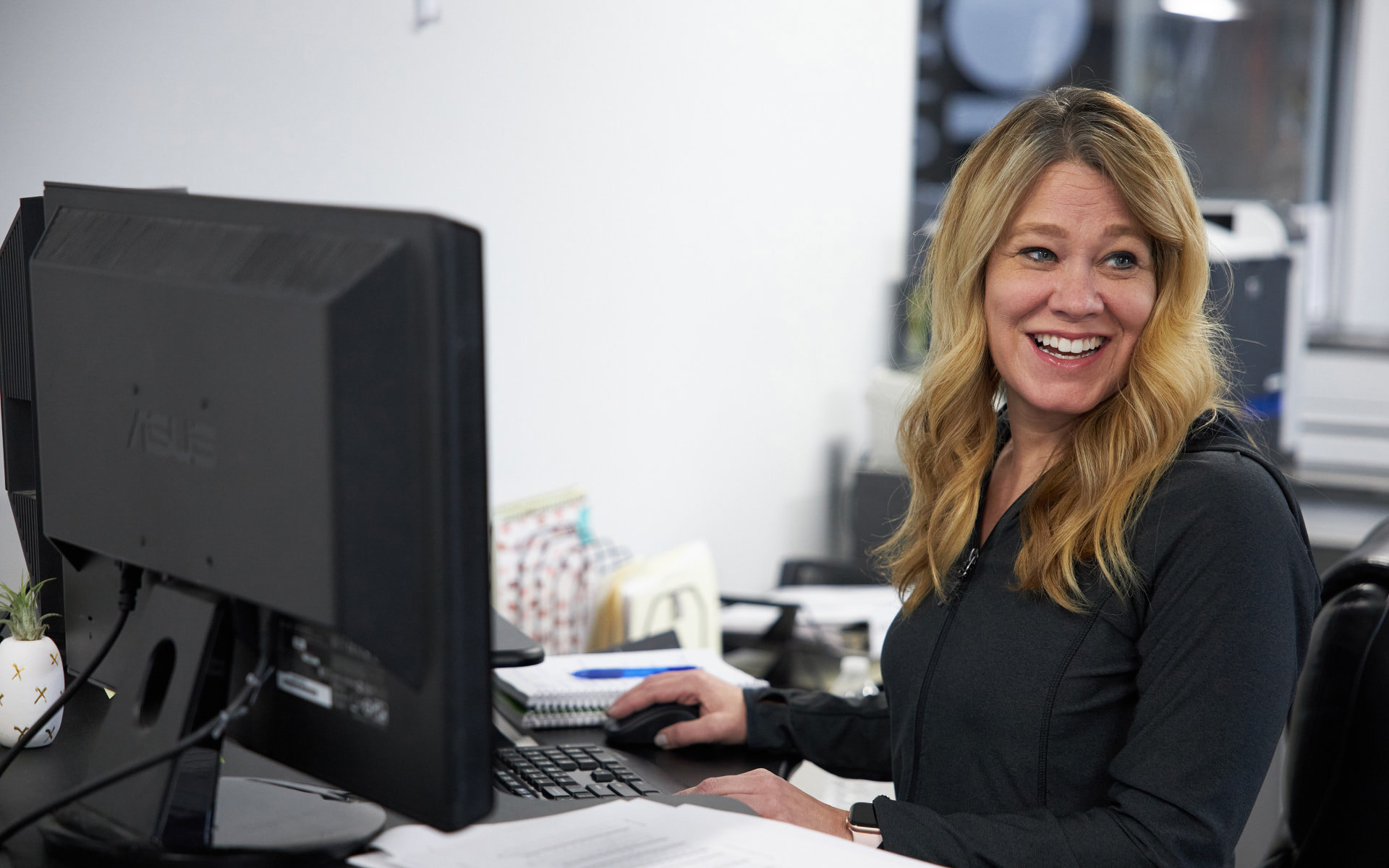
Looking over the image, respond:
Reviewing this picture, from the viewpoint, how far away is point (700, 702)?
1.46m

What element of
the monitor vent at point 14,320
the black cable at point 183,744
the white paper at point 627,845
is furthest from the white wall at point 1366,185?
the black cable at point 183,744

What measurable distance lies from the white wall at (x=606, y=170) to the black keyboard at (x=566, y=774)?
0.65 m

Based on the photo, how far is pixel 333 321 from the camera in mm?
734

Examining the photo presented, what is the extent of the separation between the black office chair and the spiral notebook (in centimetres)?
64

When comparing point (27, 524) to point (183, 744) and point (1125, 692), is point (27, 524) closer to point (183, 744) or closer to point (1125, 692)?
point (183, 744)

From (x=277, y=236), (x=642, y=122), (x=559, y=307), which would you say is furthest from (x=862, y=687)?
(x=277, y=236)

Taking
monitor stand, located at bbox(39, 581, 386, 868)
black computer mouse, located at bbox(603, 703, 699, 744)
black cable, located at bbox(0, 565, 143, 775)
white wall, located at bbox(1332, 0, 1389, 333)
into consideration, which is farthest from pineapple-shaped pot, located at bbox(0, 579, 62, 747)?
white wall, located at bbox(1332, 0, 1389, 333)

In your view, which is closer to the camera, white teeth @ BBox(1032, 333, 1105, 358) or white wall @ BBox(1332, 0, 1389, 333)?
white teeth @ BBox(1032, 333, 1105, 358)

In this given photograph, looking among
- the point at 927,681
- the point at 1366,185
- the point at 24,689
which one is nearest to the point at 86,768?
the point at 24,689

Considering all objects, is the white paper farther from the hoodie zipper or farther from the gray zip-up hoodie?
the hoodie zipper

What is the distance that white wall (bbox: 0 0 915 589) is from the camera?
1574 millimetres

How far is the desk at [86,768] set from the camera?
3.09ft

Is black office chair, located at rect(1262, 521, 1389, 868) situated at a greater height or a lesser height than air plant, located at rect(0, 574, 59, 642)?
lesser

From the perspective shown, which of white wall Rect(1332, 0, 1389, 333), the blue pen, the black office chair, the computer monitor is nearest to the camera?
the computer monitor
